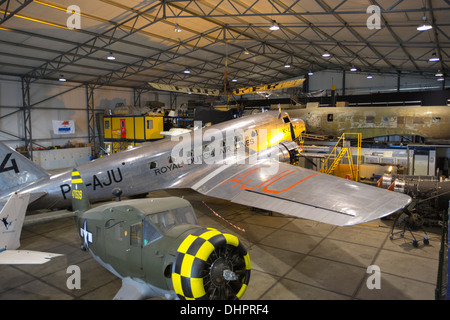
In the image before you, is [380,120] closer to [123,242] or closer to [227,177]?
[227,177]

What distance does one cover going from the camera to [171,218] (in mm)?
6176

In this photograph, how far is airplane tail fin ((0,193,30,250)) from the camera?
728 centimetres

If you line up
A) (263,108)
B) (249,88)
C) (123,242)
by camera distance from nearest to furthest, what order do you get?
(123,242) < (263,108) < (249,88)

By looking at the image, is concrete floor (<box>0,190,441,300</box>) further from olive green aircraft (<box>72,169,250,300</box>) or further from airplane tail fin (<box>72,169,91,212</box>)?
airplane tail fin (<box>72,169,91,212</box>)

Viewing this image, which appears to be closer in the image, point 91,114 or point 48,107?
point 48,107

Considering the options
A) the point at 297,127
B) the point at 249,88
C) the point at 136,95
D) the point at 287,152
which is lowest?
the point at 287,152

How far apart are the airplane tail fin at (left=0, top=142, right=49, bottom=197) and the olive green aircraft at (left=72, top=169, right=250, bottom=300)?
191 inches

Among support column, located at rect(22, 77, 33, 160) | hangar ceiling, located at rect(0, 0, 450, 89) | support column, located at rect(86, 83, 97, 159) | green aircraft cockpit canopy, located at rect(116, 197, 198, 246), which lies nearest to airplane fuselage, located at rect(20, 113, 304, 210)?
green aircraft cockpit canopy, located at rect(116, 197, 198, 246)

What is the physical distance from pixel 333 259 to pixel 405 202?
129 inches

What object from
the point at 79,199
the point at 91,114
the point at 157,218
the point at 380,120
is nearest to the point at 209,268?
the point at 157,218

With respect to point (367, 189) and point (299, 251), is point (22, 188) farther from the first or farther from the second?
point (367, 189)

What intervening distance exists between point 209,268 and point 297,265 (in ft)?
14.6

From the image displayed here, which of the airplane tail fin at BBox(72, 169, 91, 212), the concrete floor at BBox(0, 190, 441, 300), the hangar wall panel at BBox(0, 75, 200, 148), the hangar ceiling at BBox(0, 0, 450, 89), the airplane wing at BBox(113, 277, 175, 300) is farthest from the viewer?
the hangar wall panel at BBox(0, 75, 200, 148)
